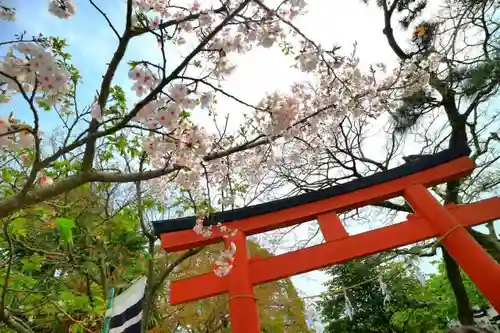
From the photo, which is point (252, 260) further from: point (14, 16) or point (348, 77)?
point (14, 16)

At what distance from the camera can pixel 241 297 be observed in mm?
3385

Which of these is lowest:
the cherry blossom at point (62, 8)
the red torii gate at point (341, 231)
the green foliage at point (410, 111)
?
the red torii gate at point (341, 231)

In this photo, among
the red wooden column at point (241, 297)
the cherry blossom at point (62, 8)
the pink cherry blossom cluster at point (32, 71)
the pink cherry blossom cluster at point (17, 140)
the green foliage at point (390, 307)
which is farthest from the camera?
the green foliage at point (390, 307)

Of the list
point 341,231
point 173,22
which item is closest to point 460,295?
point 341,231

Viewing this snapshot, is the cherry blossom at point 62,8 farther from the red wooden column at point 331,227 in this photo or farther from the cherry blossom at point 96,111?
the red wooden column at point 331,227

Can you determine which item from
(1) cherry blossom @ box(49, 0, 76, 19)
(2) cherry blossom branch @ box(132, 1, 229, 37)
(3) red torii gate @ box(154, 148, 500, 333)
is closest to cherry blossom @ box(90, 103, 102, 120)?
(2) cherry blossom branch @ box(132, 1, 229, 37)

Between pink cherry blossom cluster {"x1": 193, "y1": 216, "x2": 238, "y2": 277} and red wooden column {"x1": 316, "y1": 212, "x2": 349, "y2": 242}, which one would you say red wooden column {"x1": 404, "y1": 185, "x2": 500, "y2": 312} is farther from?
pink cherry blossom cluster {"x1": 193, "y1": 216, "x2": 238, "y2": 277}

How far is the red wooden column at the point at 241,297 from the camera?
323 cm

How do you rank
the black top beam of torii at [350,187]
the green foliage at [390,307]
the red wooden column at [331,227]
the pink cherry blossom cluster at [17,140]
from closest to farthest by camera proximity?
the pink cherry blossom cluster at [17,140], the red wooden column at [331,227], the black top beam of torii at [350,187], the green foliage at [390,307]

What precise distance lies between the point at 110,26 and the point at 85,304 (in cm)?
334

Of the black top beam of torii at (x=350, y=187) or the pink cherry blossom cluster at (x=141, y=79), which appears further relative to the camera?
the black top beam of torii at (x=350, y=187)

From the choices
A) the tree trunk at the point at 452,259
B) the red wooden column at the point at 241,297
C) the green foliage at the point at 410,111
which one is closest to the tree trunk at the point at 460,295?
the tree trunk at the point at 452,259

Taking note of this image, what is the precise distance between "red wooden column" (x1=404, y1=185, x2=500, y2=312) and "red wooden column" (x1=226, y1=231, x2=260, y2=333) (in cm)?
204

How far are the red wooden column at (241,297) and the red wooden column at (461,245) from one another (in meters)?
2.04
